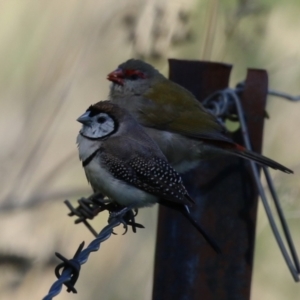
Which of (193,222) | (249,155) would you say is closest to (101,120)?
(193,222)

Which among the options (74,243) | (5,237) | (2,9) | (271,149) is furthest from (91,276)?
(2,9)

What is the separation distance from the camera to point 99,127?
3340mm

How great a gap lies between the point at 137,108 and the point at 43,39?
685 mm

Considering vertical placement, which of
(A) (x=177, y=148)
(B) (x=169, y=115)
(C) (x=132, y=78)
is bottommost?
(A) (x=177, y=148)

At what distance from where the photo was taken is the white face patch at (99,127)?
3.32 meters

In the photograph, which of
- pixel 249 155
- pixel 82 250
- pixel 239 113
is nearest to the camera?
pixel 82 250

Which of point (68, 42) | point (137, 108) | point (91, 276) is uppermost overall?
point (68, 42)

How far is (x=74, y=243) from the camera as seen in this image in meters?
4.66

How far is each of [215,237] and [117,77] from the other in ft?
5.37

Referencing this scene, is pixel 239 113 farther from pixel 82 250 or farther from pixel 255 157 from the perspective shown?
pixel 82 250

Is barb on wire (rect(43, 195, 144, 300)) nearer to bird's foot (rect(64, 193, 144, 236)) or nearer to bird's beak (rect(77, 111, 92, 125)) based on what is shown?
bird's foot (rect(64, 193, 144, 236))

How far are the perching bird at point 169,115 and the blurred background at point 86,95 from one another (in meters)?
0.14

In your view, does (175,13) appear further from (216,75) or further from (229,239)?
(229,239)

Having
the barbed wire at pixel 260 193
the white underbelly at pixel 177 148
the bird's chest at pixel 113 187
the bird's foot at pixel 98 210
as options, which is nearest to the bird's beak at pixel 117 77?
the white underbelly at pixel 177 148
